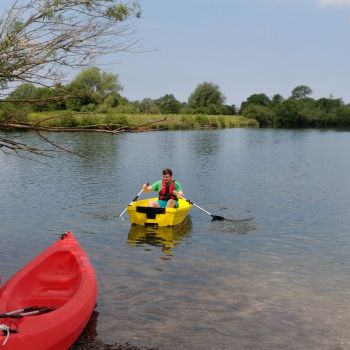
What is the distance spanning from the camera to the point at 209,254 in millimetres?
10188

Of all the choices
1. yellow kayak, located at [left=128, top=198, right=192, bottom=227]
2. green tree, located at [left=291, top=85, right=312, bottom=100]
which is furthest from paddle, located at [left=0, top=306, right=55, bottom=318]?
→ green tree, located at [left=291, top=85, right=312, bottom=100]

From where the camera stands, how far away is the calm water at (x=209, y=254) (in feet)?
21.8

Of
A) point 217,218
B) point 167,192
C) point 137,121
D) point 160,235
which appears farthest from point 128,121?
→ point 217,218

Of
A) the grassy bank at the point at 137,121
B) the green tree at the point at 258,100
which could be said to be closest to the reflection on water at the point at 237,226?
the grassy bank at the point at 137,121

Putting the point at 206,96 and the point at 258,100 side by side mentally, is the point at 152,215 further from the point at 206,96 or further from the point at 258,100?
the point at 258,100

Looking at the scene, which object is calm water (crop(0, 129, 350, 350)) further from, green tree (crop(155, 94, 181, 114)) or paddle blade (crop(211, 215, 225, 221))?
green tree (crop(155, 94, 181, 114))

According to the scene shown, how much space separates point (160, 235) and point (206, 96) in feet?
293

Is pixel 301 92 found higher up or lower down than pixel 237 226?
higher up

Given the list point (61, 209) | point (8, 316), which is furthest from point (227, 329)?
point (61, 209)

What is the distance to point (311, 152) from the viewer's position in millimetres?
35719

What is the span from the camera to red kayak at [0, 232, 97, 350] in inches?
185

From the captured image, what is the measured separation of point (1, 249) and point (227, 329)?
563 cm

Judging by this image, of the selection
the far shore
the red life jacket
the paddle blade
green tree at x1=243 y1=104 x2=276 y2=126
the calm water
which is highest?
green tree at x1=243 y1=104 x2=276 y2=126

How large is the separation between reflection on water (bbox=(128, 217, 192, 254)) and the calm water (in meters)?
0.02
